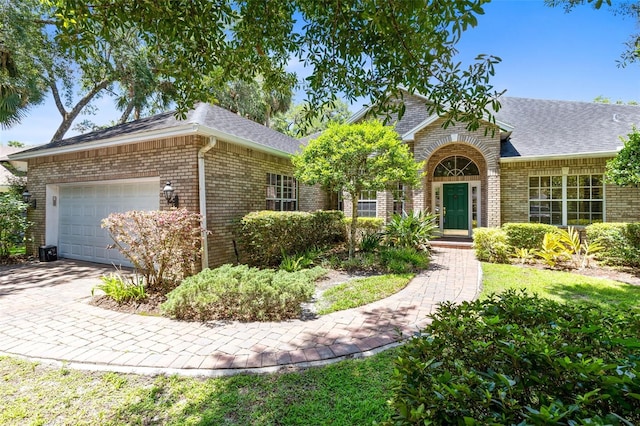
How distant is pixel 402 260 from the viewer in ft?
26.7

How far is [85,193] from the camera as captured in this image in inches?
372

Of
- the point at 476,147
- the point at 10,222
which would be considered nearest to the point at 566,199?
the point at 476,147

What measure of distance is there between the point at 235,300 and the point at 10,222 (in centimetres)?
997

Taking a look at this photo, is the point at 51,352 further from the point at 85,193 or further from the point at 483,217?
the point at 483,217

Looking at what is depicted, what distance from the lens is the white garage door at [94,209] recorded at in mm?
8273

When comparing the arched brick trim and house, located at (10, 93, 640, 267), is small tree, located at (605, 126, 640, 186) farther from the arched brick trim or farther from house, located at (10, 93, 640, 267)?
the arched brick trim

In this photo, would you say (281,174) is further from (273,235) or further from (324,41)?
(324,41)

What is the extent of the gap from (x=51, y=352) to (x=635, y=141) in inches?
488

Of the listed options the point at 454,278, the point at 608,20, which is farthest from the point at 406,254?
the point at 608,20

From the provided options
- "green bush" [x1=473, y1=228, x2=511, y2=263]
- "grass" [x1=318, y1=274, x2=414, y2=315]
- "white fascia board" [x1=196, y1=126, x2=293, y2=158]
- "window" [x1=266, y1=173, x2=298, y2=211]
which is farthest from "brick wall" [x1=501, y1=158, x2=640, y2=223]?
"white fascia board" [x1=196, y1=126, x2=293, y2=158]

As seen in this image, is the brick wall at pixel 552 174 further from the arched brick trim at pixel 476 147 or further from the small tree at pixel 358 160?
the small tree at pixel 358 160

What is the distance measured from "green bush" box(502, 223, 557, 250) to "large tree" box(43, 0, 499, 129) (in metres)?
7.31

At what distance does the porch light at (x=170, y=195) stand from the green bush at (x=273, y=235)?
66.1 inches

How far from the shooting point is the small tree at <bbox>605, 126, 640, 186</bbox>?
7.46 m
